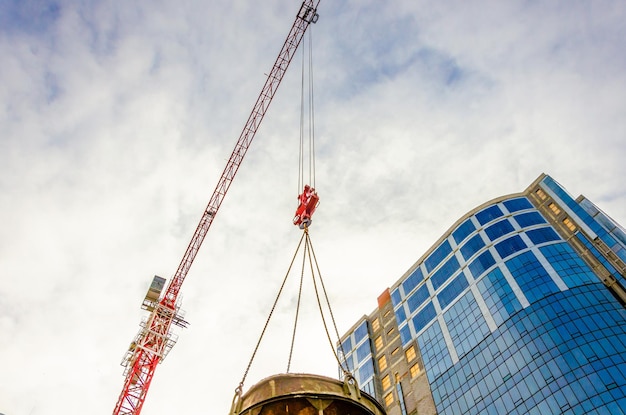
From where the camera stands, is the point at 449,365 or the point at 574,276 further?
the point at 449,365

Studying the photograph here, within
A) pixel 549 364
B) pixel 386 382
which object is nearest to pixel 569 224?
pixel 549 364

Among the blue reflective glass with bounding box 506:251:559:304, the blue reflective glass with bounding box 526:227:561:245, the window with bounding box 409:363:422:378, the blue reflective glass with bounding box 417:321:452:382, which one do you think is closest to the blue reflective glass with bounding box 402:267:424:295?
the blue reflective glass with bounding box 417:321:452:382

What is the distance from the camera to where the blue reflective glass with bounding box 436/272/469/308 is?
46969mm

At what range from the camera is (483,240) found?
4762 cm

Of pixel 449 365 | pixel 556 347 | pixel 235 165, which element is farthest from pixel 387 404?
pixel 235 165

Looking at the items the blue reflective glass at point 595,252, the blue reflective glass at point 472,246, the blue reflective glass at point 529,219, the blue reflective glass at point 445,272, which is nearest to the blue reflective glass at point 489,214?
the blue reflective glass at point 529,219

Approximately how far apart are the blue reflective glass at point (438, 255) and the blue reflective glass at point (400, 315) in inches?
240

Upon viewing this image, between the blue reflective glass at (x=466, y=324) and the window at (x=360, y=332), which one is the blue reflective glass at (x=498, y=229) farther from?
the window at (x=360, y=332)

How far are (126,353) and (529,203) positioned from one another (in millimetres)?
46852

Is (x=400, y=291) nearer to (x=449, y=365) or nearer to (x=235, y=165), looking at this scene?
(x=449, y=365)

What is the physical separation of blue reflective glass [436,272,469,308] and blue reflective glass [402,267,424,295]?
524 centimetres

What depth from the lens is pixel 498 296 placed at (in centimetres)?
4169

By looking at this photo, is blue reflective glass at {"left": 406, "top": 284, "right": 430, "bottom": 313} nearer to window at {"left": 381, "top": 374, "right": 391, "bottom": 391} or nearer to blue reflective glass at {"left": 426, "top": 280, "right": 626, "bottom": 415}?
window at {"left": 381, "top": 374, "right": 391, "bottom": 391}

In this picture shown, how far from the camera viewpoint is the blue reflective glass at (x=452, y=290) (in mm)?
46969
